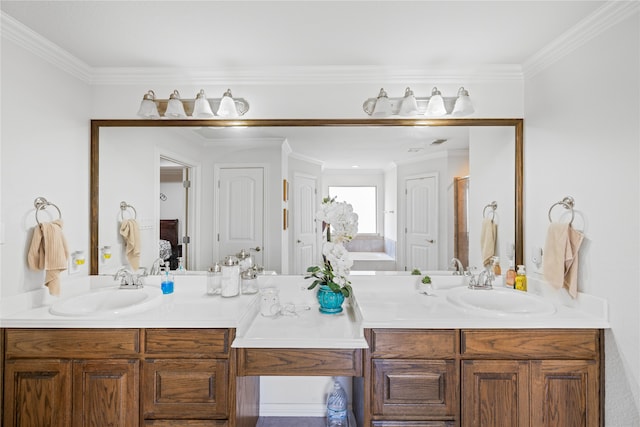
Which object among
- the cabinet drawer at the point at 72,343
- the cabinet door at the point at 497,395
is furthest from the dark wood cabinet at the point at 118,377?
the cabinet door at the point at 497,395

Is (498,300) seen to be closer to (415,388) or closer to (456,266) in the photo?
(456,266)

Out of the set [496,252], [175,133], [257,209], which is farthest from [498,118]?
[175,133]

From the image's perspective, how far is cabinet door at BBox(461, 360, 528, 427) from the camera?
1527mm

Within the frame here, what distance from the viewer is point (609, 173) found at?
151cm

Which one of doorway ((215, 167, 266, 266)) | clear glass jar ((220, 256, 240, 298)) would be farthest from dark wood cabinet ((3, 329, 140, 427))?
doorway ((215, 167, 266, 266))

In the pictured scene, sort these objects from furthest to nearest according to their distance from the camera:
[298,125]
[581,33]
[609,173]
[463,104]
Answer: [298,125], [463,104], [581,33], [609,173]

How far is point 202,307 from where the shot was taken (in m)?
1.77

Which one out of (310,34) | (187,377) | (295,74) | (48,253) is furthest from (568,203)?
(48,253)

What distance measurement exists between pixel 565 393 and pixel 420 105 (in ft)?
5.43

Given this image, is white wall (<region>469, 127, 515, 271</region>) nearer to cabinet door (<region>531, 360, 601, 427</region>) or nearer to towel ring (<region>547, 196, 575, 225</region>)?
towel ring (<region>547, 196, 575, 225</region>)

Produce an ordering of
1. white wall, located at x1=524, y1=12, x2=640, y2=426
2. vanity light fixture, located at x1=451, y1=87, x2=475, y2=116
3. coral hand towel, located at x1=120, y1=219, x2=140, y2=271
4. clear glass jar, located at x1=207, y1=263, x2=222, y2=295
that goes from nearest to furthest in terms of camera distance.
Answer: white wall, located at x1=524, y1=12, x2=640, y2=426, vanity light fixture, located at x1=451, y1=87, x2=475, y2=116, clear glass jar, located at x1=207, y1=263, x2=222, y2=295, coral hand towel, located at x1=120, y1=219, x2=140, y2=271

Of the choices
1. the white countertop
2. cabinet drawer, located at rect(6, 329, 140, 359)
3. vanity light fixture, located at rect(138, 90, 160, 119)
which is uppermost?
vanity light fixture, located at rect(138, 90, 160, 119)

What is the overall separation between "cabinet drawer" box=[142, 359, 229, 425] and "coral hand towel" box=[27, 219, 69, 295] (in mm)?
713

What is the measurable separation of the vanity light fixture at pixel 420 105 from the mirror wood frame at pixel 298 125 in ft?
0.29
